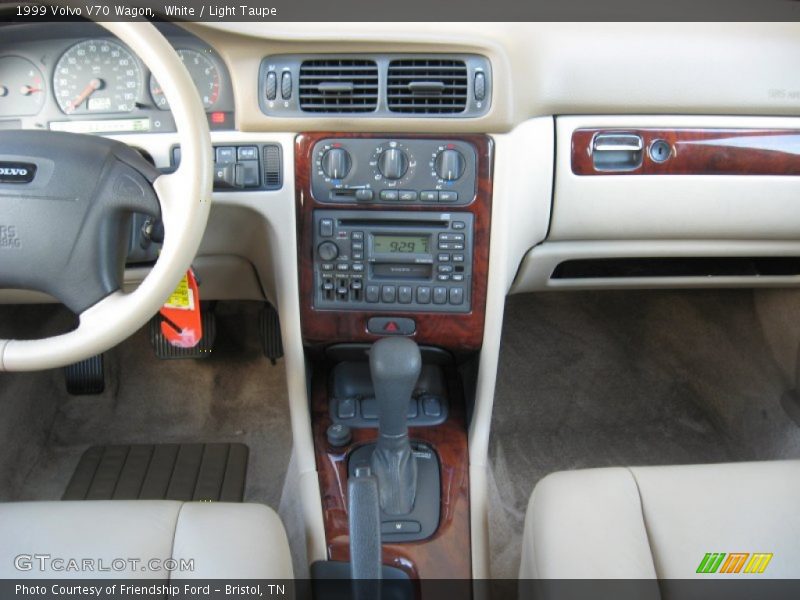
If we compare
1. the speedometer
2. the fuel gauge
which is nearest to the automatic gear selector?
the speedometer

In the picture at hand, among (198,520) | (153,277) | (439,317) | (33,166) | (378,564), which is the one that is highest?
(33,166)

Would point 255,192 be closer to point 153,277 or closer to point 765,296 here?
point 153,277

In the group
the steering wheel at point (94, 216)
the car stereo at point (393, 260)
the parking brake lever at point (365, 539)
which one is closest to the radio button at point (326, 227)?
the car stereo at point (393, 260)

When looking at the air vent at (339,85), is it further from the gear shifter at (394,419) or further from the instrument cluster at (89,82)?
the gear shifter at (394,419)

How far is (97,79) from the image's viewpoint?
121 centimetres

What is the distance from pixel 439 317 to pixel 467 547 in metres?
0.41

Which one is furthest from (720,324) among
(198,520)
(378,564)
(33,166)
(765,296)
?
(33,166)

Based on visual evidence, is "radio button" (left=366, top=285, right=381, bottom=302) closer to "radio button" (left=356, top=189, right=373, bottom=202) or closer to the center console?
the center console

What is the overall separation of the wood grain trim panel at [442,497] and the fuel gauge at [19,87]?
711mm

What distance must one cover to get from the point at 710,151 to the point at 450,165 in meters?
0.47

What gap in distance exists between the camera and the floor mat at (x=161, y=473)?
165cm

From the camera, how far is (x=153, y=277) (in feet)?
3.02

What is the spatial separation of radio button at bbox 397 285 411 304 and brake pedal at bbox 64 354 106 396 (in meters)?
0.88

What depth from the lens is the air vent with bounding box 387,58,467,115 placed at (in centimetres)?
118
